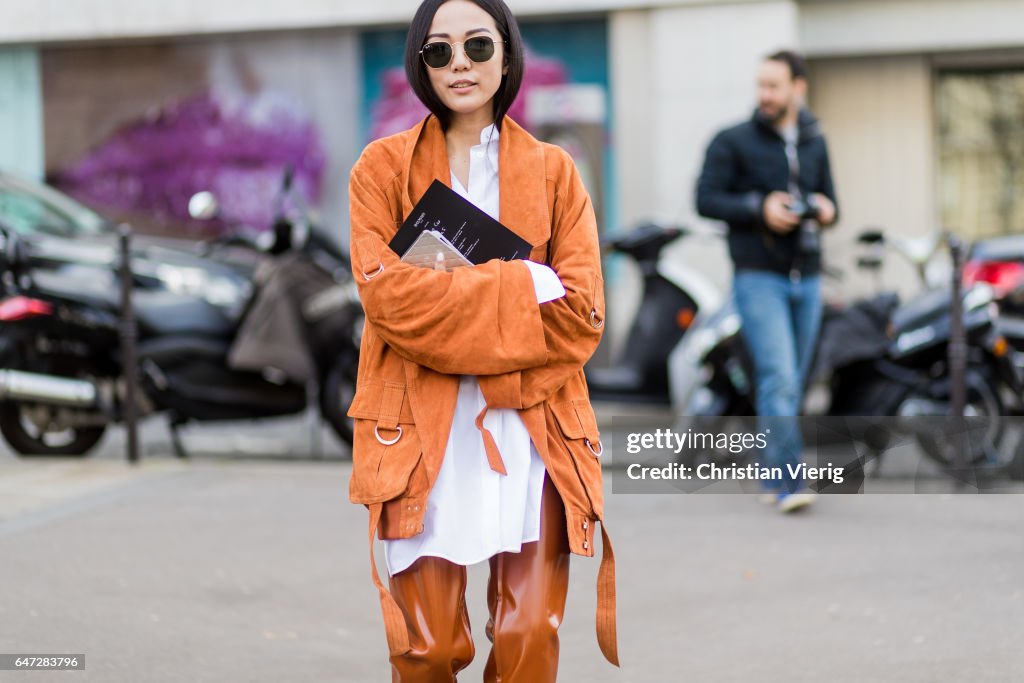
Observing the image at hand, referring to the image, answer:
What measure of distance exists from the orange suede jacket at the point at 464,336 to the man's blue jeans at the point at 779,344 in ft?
11.1

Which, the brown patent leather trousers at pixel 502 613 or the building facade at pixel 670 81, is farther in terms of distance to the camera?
the building facade at pixel 670 81

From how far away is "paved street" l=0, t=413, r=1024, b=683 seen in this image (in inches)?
170

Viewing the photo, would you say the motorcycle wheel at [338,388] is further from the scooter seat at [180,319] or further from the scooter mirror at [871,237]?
the scooter mirror at [871,237]

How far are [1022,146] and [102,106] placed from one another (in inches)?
371

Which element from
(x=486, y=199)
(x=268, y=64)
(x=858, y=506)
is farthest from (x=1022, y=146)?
(x=486, y=199)

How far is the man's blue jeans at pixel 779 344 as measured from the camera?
6281mm

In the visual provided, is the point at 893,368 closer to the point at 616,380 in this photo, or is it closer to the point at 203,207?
the point at 616,380

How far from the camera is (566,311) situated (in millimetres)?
2855

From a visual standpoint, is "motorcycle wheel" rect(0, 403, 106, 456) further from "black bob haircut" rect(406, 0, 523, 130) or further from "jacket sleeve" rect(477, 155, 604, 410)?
"jacket sleeve" rect(477, 155, 604, 410)

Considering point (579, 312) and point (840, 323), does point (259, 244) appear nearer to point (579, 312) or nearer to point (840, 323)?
point (840, 323)

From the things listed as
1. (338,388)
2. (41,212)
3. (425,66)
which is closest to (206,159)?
(41,212)

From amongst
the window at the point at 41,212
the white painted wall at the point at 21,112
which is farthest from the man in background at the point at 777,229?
the white painted wall at the point at 21,112

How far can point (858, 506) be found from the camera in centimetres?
661

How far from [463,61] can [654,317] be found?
5.06m
